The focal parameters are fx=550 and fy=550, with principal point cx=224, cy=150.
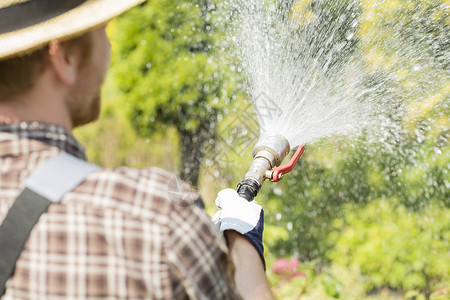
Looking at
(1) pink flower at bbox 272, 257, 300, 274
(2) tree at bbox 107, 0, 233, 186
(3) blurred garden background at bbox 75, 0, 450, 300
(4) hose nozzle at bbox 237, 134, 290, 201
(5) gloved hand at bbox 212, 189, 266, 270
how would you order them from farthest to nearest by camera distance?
(2) tree at bbox 107, 0, 233, 186 < (3) blurred garden background at bbox 75, 0, 450, 300 < (1) pink flower at bbox 272, 257, 300, 274 < (4) hose nozzle at bbox 237, 134, 290, 201 < (5) gloved hand at bbox 212, 189, 266, 270

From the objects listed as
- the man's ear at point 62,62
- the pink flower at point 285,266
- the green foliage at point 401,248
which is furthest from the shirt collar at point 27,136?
the green foliage at point 401,248

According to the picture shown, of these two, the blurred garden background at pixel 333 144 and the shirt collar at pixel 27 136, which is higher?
the shirt collar at pixel 27 136

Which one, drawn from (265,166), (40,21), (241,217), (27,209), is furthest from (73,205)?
(265,166)

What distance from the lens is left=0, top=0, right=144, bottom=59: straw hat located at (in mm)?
1077

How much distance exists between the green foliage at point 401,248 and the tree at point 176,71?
5.06 ft

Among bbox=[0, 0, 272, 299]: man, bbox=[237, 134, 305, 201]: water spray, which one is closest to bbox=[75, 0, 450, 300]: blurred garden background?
bbox=[237, 134, 305, 201]: water spray

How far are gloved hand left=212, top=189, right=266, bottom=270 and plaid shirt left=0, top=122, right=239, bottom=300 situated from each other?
0.48 m

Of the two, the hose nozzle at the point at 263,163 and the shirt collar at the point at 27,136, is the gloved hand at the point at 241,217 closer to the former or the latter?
the hose nozzle at the point at 263,163

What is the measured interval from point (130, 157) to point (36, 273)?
544cm

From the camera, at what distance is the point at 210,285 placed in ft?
3.46

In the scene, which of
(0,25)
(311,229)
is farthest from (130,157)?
(0,25)

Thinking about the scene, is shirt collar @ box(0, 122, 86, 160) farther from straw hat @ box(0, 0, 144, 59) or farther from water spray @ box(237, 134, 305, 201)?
water spray @ box(237, 134, 305, 201)

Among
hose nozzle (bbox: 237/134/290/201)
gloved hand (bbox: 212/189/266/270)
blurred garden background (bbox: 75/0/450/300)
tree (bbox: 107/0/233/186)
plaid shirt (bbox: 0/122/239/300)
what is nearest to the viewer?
plaid shirt (bbox: 0/122/239/300)

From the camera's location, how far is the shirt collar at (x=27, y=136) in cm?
108
